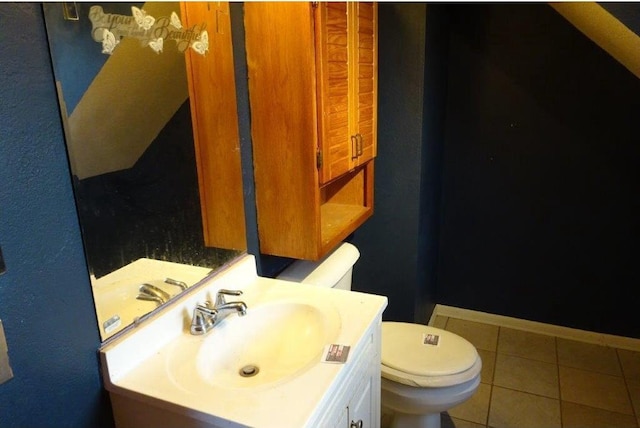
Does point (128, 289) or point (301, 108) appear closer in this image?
point (128, 289)

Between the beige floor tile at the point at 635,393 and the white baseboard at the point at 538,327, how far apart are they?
31cm

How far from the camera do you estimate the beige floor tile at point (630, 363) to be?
2.35 meters

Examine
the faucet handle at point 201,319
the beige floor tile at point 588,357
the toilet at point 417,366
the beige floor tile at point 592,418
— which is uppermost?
the faucet handle at point 201,319

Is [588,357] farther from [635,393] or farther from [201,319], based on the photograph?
[201,319]

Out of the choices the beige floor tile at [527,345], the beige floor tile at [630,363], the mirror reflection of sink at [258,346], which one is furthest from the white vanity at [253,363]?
the beige floor tile at [630,363]

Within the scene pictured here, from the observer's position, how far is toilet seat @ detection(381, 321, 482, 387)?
5.32 feet

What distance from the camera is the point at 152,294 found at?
118 cm

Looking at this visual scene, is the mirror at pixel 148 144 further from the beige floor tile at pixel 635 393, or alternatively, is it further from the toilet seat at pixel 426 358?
the beige floor tile at pixel 635 393

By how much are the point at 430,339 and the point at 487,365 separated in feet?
2.71

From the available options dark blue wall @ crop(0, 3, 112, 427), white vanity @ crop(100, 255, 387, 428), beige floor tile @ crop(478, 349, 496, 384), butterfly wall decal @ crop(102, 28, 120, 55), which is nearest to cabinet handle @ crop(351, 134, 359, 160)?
white vanity @ crop(100, 255, 387, 428)

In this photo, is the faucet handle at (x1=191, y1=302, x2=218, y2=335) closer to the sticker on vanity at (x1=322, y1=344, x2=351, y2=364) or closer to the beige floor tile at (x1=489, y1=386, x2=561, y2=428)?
the sticker on vanity at (x1=322, y1=344, x2=351, y2=364)

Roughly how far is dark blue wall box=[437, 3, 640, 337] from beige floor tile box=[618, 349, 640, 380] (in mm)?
109

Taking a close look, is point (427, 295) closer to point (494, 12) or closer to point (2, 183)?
point (494, 12)

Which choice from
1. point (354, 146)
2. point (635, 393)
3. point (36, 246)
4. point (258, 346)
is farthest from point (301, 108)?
point (635, 393)
